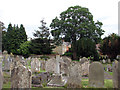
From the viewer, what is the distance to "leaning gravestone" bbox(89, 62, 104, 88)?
6.86 meters

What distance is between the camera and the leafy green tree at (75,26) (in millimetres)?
32891

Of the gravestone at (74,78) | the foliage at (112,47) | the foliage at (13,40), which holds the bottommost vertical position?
the gravestone at (74,78)

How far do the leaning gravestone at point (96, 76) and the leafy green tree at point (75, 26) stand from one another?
25.4 meters

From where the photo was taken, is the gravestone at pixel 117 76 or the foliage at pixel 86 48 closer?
the gravestone at pixel 117 76

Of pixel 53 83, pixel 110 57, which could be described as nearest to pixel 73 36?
pixel 110 57

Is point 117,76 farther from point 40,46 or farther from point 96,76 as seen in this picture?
point 40,46

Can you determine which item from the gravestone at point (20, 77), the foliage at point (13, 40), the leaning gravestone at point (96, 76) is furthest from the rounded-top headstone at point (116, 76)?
the foliage at point (13, 40)

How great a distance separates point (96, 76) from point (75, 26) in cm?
2879

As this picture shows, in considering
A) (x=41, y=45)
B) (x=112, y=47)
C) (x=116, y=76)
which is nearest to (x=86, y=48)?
(x=112, y=47)

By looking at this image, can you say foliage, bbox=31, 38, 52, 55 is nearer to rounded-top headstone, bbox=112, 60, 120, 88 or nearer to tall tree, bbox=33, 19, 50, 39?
tall tree, bbox=33, 19, 50, 39

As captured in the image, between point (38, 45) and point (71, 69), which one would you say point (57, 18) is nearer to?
point (38, 45)

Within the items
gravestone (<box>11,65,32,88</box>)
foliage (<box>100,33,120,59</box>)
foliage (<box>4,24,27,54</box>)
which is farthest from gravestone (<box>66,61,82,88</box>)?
foliage (<box>4,24,27,54</box>)

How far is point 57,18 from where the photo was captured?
1453 inches

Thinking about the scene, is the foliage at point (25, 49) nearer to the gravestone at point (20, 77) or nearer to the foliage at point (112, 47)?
the foliage at point (112, 47)
